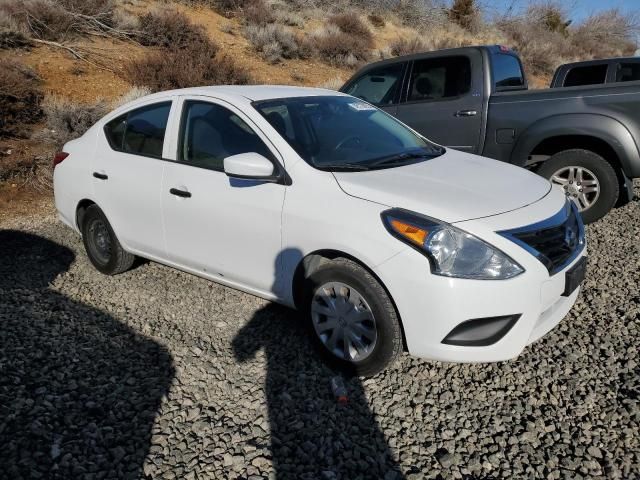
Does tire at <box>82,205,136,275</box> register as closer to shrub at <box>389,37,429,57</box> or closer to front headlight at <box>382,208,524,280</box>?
front headlight at <box>382,208,524,280</box>

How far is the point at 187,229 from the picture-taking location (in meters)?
3.72

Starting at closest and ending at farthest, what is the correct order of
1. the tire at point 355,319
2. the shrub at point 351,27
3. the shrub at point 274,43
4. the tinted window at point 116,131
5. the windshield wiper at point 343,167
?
the tire at point 355,319
the windshield wiper at point 343,167
the tinted window at point 116,131
the shrub at point 274,43
the shrub at point 351,27

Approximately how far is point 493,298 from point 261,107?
6.56 feet

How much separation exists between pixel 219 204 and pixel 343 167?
0.87 m

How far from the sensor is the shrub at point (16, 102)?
8.79 m

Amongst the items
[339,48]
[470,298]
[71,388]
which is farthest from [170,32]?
[470,298]

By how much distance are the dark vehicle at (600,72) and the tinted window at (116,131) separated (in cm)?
668

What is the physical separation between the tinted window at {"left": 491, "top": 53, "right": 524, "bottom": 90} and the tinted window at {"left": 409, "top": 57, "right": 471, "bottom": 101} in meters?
0.34

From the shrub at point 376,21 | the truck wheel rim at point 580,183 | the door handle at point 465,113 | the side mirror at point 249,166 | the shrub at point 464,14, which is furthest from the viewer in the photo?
the shrub at point 464,14

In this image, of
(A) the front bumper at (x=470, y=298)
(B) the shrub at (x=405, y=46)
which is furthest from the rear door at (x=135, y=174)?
(B) the shrub at (x=405, y=46)

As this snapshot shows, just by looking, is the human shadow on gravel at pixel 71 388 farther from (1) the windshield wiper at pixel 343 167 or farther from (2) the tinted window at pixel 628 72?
(2) the tinted window at pixel 628 72

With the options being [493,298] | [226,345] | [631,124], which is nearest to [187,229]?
[226,345]

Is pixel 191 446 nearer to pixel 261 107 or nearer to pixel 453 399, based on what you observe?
pixel 453 399

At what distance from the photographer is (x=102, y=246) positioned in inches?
186
